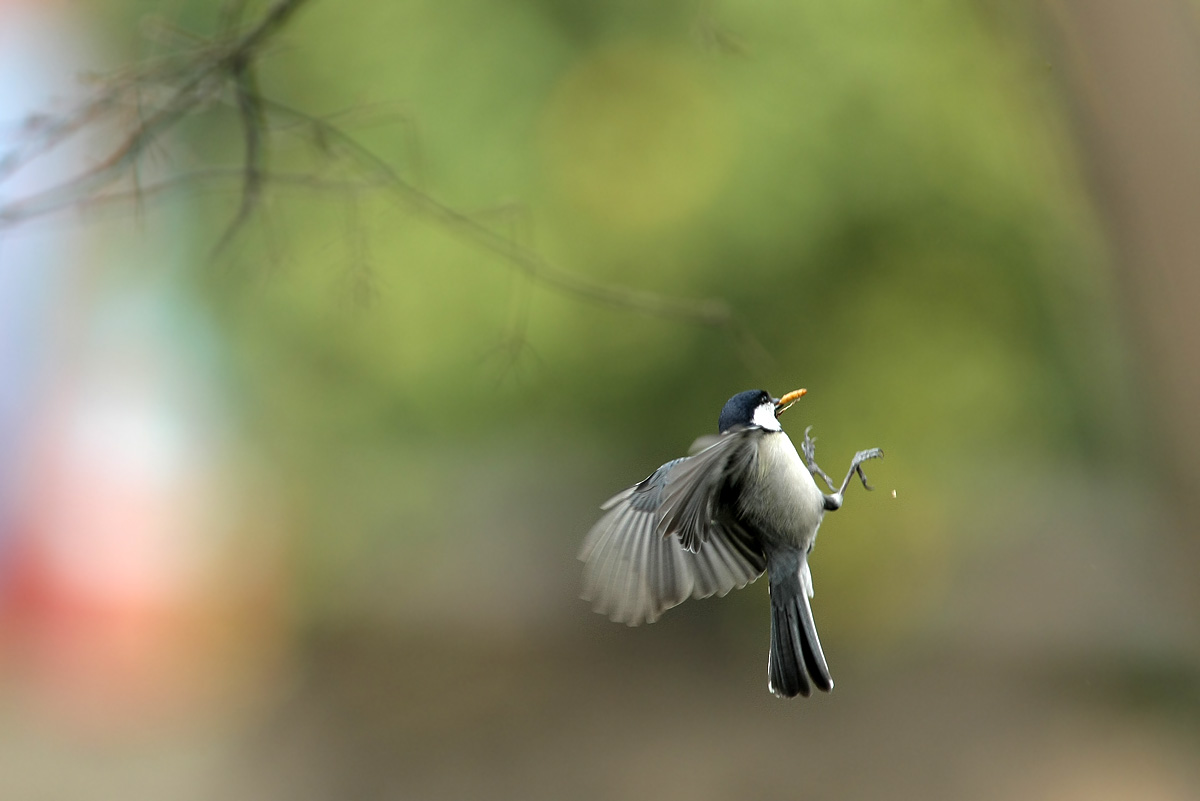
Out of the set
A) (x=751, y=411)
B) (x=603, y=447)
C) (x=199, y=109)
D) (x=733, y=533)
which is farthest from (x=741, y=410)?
(x=603, y=447)

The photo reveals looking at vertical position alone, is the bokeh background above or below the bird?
above

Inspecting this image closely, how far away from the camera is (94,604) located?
521cm

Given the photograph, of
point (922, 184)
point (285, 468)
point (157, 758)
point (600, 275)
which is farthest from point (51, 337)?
point (922, 184)

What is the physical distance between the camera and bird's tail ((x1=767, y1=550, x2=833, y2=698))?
3.40 feet

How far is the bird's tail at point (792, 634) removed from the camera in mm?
1035

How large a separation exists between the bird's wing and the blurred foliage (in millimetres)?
2247

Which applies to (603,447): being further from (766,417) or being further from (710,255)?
(766,417)

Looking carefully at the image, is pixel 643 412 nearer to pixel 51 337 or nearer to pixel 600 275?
pixel 600 275

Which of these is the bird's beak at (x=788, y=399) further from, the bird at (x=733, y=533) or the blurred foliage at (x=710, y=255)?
the blurred foliage at (x=710, y=255)

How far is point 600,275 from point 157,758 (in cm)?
254

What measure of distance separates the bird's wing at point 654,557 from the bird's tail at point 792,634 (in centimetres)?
4

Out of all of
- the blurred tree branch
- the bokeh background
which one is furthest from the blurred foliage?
the blurred tree branch

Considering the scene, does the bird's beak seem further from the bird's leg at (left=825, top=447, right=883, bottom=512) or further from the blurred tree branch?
the blurred tree branch

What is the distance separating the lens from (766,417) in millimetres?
1013
